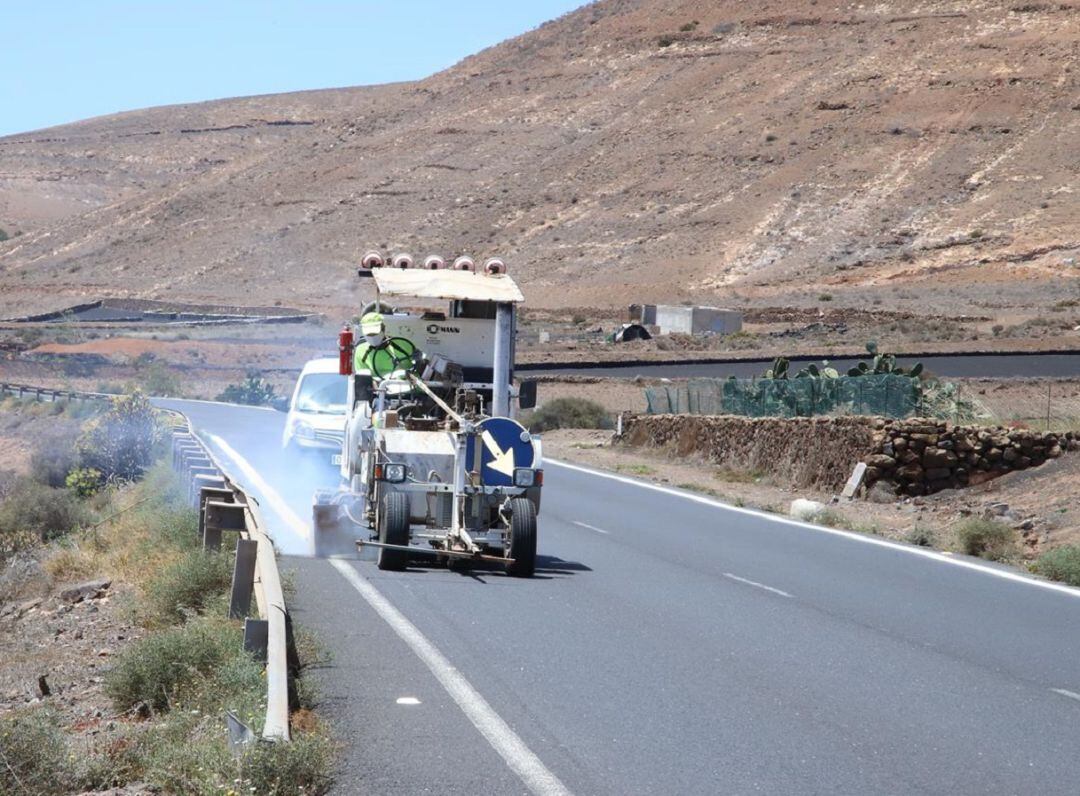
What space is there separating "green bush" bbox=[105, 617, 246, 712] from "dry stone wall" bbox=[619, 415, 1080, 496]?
56.1 feet

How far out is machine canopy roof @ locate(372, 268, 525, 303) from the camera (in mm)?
15344

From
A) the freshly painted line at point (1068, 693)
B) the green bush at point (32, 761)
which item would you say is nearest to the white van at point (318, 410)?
the freshly painted line at point (1068, 693)

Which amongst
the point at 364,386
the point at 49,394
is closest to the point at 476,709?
the point at 364,386

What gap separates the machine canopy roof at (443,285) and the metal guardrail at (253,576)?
8.30 feet

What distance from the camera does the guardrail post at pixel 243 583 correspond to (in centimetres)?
1068

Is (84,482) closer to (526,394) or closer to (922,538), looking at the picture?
(526,394)

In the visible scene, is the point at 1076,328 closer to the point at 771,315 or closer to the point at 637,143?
the point at 771,315

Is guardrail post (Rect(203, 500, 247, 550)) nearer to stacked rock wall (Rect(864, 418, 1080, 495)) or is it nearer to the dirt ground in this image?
the dirt ground

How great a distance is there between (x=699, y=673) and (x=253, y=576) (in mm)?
3215

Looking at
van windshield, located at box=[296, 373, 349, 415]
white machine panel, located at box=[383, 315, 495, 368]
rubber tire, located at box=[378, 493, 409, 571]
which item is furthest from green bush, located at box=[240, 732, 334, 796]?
van windshield, located at box=[296, 373, 349, 415]

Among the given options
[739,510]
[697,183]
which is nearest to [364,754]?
[739,510]

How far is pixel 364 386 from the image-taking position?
16.0 m

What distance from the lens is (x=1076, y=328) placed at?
6694 cm

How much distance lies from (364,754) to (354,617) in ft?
14.0
